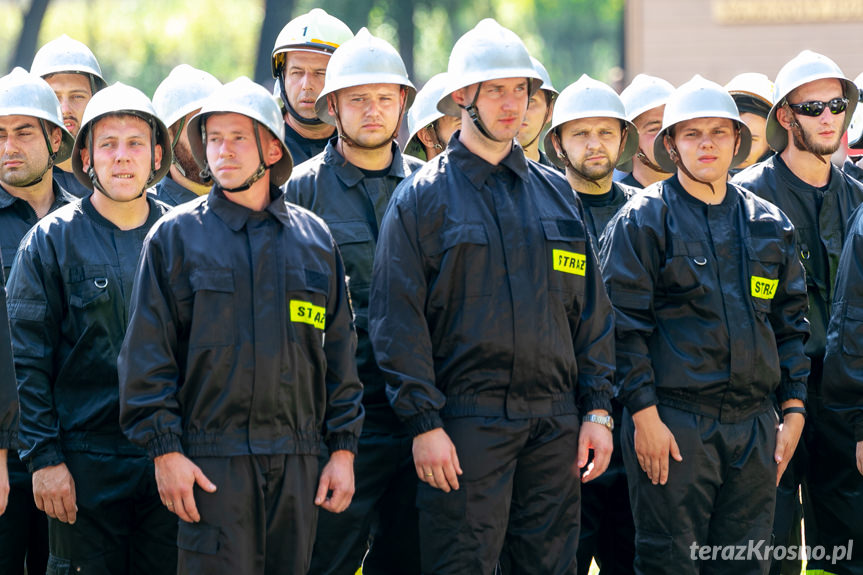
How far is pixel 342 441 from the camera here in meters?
4.47

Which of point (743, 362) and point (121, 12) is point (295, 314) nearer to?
point (743, 362)

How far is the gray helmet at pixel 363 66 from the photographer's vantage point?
546cm

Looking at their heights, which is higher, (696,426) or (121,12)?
(121,12)

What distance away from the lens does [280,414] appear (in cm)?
430

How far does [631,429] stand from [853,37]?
21829 mm

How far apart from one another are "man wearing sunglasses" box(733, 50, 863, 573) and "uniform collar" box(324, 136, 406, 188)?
6.48ft

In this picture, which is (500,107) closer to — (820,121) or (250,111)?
(250,111)

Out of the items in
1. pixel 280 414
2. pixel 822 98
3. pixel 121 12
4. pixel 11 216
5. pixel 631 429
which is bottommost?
pixel 631 429

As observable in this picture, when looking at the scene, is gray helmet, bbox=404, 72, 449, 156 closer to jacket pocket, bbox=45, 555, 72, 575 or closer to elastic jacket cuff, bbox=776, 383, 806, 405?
elastic jacket cuff, bbox=776, 383, 806, 405

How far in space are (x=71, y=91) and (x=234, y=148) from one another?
9.33 ft

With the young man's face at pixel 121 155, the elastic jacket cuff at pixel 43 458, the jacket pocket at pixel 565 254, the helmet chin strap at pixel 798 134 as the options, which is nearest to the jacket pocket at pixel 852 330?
the helmet chin strap at pixel 798 134

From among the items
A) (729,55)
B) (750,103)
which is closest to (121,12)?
(729,55)

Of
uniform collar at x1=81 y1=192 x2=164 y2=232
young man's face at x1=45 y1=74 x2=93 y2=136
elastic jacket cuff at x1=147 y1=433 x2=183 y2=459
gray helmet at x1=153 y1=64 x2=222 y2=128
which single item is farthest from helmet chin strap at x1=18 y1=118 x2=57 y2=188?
elastic jacket cuff at x1=147 y1=433 x2=183 y2=459

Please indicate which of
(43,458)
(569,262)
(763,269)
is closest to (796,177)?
(763,269)
